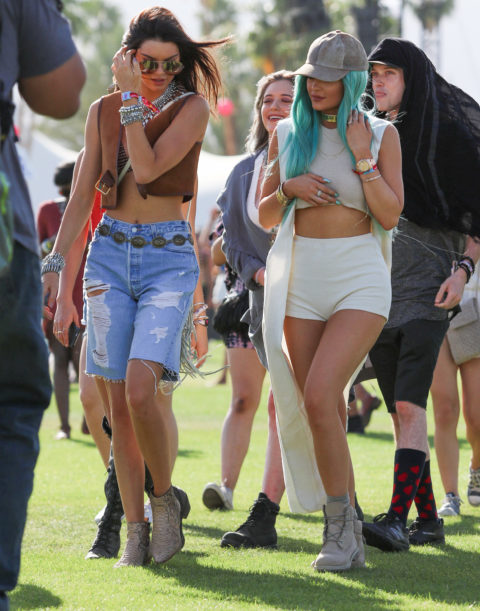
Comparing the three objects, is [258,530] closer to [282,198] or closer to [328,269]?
[328,269]

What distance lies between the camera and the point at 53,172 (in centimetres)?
2669

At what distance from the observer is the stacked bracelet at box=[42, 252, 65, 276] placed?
4.78 metres

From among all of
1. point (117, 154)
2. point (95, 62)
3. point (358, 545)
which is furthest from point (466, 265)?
point (95, 62)

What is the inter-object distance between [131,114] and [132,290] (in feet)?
2.38

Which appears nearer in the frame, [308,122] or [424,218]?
[308,122]

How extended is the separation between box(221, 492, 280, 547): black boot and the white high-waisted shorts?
116 cm

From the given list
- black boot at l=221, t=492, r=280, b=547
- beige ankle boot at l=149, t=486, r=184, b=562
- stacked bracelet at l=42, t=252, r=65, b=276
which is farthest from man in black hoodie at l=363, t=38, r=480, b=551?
stacked bracelet at l=42, t=252, r=65, b=276

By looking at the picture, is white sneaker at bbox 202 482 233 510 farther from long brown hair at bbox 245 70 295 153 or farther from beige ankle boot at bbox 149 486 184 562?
long brown hair at bbox 245 70 295 153

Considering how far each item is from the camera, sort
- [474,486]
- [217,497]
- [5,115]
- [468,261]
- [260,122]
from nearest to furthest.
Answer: [5,115] → [468,261] → [260,122] → [217,497] → [474,486]

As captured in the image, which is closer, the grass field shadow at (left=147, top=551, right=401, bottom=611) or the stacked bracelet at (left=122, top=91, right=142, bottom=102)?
the grass field shadow at (left=147, top=551, right=401, bottom=611)

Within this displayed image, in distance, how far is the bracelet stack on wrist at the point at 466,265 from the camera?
561 cm

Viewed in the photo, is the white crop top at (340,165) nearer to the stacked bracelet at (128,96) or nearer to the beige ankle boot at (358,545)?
the stacked bracelet at (128,96)

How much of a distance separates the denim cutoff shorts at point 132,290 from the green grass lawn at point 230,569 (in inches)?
33.4

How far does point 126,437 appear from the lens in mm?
4891
